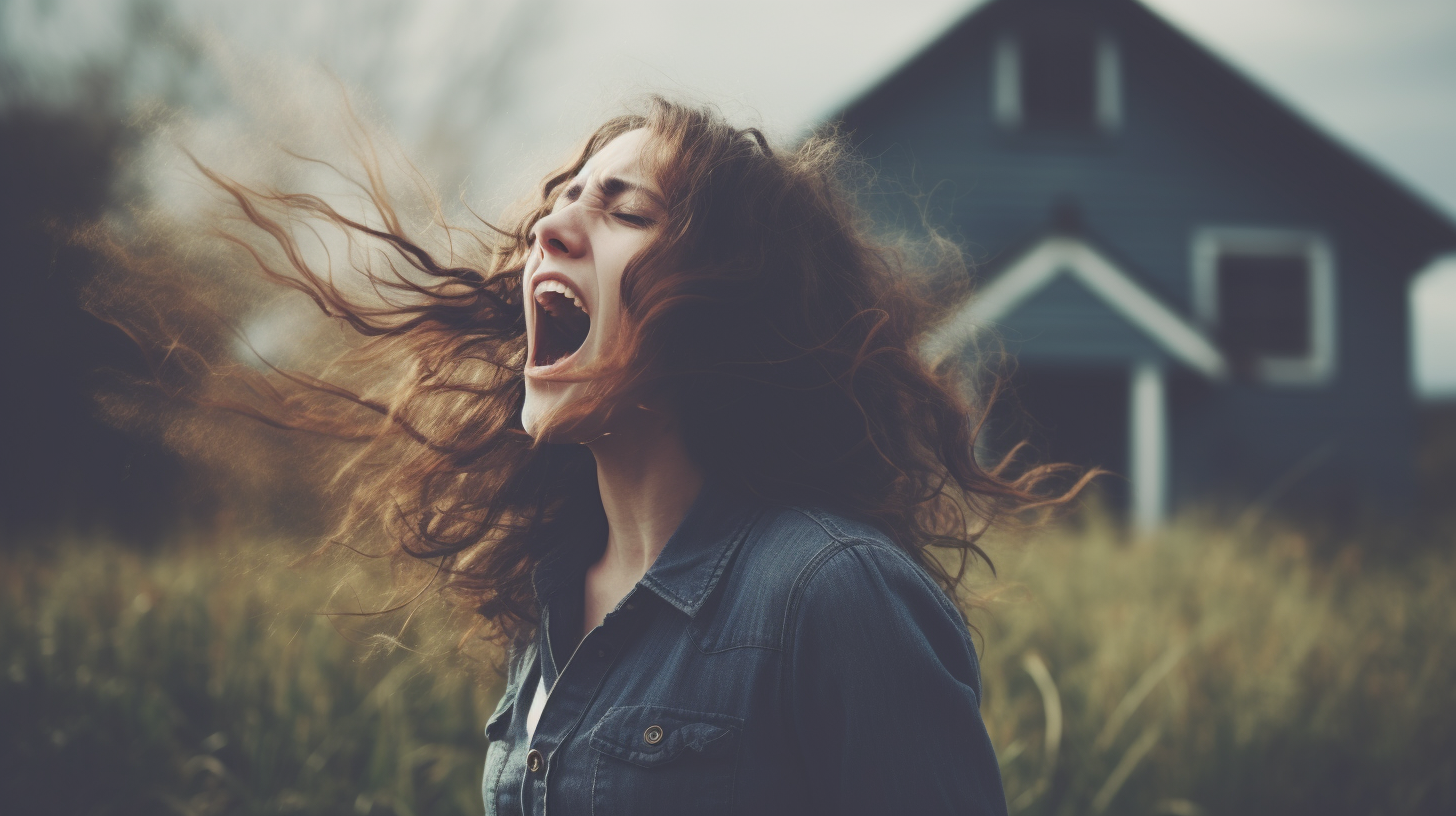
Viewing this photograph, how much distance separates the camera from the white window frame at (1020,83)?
37.3ft

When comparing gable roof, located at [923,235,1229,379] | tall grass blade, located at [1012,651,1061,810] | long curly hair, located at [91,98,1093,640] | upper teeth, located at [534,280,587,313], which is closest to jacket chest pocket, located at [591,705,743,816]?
long curly hair, located at [91,98,1093,640]

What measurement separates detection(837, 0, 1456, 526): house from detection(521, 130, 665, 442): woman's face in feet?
33.0

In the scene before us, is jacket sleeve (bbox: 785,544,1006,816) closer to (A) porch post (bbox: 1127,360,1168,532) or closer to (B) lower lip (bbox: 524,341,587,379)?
(B) lower lip (bbox: 524,341,587,379)

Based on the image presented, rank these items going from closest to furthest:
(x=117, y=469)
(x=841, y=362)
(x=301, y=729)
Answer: (x=841, y=362) < (x=301, y=729) < (x=117, y=469)

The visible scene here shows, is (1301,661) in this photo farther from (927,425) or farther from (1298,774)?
(927,425)

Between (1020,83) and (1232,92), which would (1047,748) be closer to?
(1020,83)

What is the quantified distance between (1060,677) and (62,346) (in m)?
6.26

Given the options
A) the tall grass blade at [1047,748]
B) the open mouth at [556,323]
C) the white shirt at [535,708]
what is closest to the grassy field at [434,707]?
the tall grass blade at [1047,748]

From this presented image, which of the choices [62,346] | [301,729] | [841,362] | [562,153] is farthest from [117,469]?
[841,362]

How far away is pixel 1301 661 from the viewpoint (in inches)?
151

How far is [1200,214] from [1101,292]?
2.93 metres

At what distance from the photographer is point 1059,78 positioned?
39.0 feet

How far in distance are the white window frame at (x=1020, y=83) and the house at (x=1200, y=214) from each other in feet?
0.08

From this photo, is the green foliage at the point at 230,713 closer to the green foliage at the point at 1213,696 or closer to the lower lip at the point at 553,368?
the lower lip at the point at 553,368
